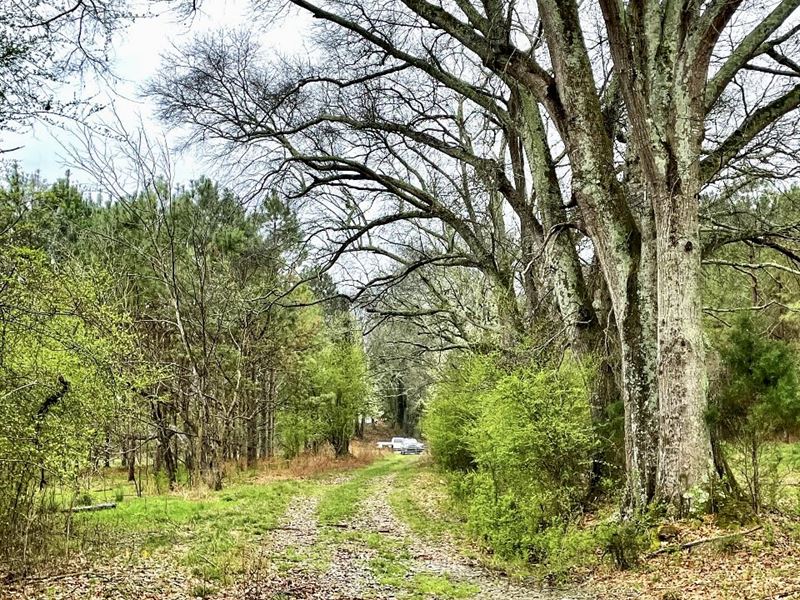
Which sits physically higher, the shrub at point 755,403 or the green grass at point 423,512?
the shrub at point 755,403

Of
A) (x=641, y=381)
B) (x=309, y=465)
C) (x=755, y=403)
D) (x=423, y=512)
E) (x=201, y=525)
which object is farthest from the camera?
(x=309, y=465)

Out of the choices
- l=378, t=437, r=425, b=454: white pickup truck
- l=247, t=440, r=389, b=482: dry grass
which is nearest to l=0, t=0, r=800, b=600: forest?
l=247, t=440, r=389, b=482: dry grass

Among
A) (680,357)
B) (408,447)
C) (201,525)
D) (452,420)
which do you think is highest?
(680,357)

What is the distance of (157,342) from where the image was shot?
2131 cm

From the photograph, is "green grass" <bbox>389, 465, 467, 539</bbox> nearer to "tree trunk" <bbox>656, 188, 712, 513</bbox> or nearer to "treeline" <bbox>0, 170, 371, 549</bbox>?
"tree trunk" <bbox>656, 188, 712, 513</bbox>

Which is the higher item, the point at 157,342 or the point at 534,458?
the point at 157,342

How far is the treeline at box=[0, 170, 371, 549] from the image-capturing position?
6738 mm

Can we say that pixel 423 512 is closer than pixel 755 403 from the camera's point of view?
No

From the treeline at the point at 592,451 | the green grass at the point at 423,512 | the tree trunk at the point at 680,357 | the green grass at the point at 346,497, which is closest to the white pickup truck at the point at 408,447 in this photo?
the green grass at the point at 346,497

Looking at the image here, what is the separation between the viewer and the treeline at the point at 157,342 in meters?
6.74

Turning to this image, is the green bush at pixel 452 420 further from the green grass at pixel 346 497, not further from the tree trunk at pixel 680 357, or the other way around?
the tree trunk at pixel 680 357

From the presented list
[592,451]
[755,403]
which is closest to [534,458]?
[592,451]

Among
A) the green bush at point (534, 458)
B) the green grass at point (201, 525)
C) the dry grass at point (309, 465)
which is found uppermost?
the green bush at point (534, 458)

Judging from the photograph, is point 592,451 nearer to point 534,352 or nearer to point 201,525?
point 534,352
